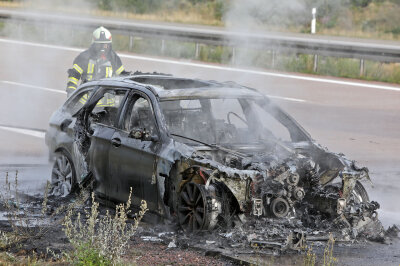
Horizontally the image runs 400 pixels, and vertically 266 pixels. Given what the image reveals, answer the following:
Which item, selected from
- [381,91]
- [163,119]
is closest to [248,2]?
[163,119]

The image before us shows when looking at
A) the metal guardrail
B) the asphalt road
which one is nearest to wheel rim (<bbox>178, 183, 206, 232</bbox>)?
the asphalt road

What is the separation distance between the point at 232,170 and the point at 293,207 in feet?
2.56

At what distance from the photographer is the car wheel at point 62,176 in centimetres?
1016

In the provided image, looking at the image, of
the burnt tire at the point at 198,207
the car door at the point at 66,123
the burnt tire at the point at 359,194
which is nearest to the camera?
the burnt tire at the point at 198,207

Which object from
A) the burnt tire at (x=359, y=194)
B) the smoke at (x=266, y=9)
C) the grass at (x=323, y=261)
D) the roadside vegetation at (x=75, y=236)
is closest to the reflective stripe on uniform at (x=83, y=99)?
the roadside vegetation at (x=75, y=236)

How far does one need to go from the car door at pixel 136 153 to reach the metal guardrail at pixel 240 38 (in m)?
10.9

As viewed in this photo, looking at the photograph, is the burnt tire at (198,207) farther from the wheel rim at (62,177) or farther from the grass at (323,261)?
the wheel rim at (62,177)

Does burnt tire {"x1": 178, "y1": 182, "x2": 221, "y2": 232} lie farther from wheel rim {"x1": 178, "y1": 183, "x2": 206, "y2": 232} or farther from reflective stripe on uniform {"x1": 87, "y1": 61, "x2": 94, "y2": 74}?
reflective stripe on uniform {"x1": 87, "y1": 61, "x2": 94, "y2": 74}

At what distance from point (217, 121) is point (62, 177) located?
6.82 ft

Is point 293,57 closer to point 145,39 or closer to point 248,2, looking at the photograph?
point 145,39

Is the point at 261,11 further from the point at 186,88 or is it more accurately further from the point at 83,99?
the point at 186,88

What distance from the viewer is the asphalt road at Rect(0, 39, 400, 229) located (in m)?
13.6

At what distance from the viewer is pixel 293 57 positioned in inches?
1008

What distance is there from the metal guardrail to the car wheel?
10314 mm
